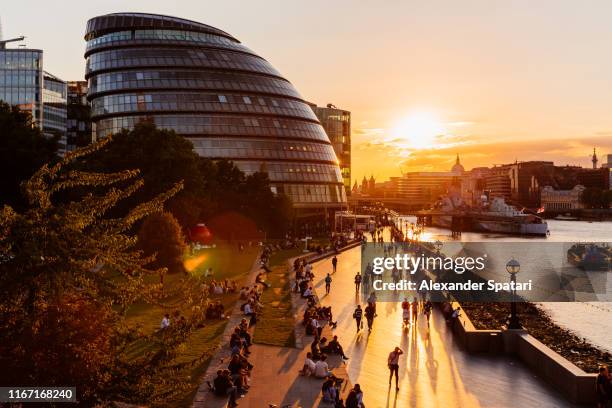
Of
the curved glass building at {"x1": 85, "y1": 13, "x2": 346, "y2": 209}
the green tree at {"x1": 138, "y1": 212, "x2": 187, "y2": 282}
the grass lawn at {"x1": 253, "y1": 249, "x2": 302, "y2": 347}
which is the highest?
the curved glass building at {"x1": 85, "y1": 13, "x2": 346, "y2": 209}

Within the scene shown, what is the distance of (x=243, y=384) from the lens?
71.2 feet

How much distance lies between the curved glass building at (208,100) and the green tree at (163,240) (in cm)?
5551

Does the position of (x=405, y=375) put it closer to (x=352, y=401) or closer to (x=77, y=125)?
(x=352, y=401)

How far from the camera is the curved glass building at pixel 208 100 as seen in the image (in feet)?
334

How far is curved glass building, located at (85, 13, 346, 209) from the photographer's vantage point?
10194 centimetres

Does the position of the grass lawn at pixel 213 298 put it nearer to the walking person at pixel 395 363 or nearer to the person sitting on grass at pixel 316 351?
the person sitting on grass at pixel 316 351

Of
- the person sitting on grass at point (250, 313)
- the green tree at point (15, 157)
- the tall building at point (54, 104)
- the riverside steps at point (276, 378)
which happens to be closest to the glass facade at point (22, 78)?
the tall building at point (54, 104)

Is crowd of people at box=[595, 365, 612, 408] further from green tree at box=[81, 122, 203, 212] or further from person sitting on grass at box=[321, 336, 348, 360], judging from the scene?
green tree at box=[81, 122, 203, 212]

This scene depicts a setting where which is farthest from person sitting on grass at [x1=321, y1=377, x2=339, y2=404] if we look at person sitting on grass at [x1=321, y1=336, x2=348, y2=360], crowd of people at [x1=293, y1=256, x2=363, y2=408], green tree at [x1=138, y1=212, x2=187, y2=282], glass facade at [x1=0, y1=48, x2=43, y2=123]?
glass facade at [x1=0, y1=48, x2=43, y2=123]

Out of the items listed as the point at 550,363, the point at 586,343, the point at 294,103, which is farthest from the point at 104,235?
the point at 294,103

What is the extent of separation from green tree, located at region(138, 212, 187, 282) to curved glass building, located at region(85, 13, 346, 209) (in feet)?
182

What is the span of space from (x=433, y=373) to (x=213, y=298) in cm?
1860

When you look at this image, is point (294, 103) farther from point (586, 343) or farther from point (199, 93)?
point (586, 343)

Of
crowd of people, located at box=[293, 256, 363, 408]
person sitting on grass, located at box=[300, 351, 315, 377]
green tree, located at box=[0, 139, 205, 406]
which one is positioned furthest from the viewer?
person sitting on grass, located at box=[300, 351, 315, 377]
